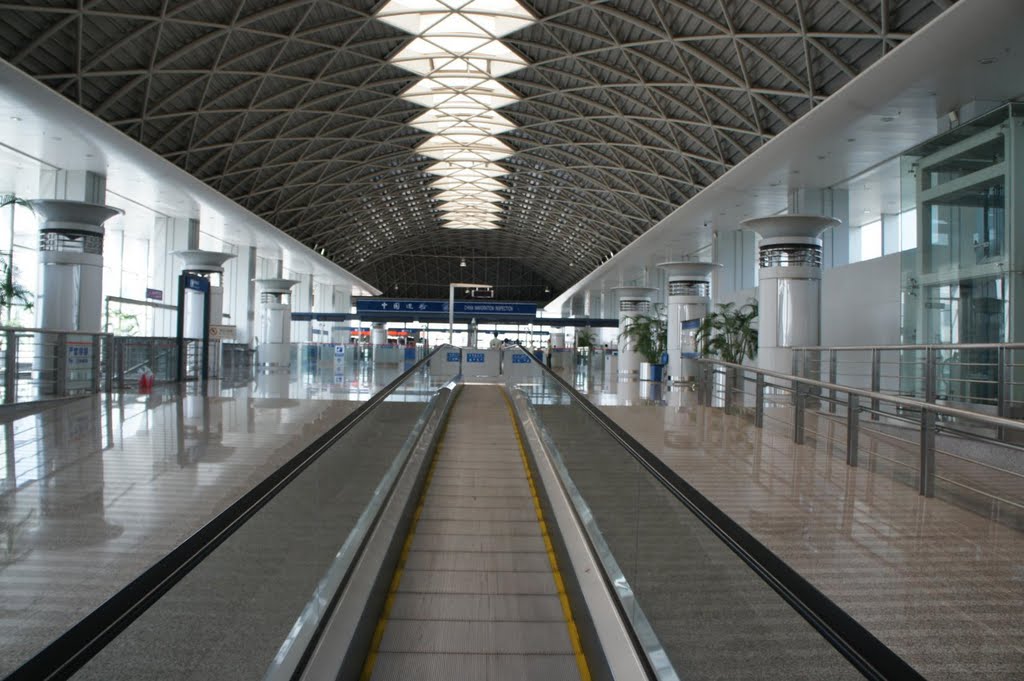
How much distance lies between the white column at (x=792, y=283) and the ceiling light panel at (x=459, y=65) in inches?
429

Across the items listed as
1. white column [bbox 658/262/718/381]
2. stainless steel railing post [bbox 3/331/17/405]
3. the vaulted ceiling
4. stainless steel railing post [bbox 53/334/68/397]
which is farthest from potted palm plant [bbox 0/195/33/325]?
white column [bbox 658/262/718/381]

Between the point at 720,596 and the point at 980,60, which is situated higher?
the point at 980,60

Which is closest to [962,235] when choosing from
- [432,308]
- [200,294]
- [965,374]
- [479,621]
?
[965,374]

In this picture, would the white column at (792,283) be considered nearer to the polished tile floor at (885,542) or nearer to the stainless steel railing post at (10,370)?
the polished tile floor at (885,542)

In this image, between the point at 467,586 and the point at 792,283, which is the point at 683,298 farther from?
the point at 467,586

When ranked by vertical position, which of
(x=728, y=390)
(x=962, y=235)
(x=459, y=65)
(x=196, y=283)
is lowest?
(x=728, y=390)

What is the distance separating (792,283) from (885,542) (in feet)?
Answer: 42.6

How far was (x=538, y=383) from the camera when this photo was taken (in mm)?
12508

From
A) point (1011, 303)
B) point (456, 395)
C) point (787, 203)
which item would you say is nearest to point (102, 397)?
point (456, 395)

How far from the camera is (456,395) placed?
803 inches

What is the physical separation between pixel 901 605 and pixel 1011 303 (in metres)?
9.82

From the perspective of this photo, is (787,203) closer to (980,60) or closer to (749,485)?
(980,60)

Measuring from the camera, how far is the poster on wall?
82.9 feet

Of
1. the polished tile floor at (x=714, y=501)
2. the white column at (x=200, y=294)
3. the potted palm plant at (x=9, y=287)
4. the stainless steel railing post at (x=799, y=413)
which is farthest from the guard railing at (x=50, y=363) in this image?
the stainless steel railing post at (x=799, y=413)
